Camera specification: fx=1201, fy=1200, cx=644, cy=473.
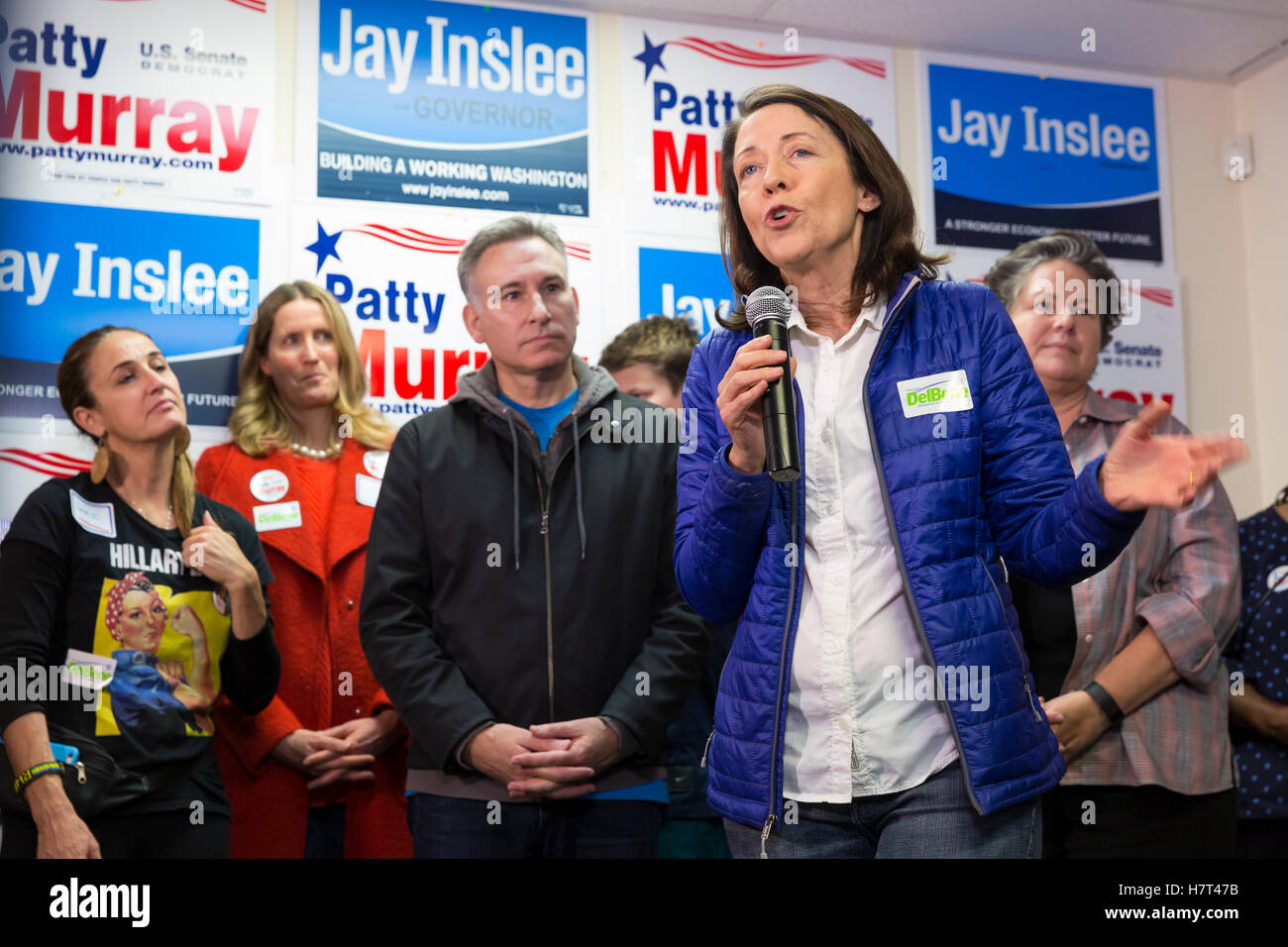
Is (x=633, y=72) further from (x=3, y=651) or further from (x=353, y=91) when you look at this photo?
(x=3, y=651)

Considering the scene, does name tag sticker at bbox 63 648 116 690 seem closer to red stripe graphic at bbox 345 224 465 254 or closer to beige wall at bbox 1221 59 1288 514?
red stripe graphic at bbox 345 224 465 254

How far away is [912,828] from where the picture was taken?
164cm

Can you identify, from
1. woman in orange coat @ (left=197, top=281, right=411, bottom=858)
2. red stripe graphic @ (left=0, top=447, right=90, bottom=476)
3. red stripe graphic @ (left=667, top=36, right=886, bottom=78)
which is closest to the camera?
woman in orange coat @ (left=197, top=281, right=411, bottom=858)

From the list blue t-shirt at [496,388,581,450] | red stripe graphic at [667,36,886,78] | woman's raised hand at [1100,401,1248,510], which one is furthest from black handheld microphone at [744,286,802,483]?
red stripe graphic at [667,36,886,78]

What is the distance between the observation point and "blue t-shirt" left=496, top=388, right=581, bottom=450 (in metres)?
2.92

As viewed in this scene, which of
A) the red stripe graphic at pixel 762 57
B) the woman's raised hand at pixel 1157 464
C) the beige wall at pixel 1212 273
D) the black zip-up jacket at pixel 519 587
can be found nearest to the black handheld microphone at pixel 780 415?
the woman's raised hand at pixel 1157 464

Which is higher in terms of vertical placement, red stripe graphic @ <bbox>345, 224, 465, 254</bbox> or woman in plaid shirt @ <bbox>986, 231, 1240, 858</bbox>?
red stripe graphic @ <bbox>345, 224, 465, 254</bbox>

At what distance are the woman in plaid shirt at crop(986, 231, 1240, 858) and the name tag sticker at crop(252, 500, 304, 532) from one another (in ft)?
5.88

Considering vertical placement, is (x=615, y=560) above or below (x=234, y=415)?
below

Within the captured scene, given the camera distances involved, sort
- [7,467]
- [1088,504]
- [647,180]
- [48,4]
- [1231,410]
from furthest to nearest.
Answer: [1231,410]
[647,180]
[48,4]
[7,467]
[1088,504]

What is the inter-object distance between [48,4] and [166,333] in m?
1.03

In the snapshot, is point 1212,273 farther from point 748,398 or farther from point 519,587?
point 748,398

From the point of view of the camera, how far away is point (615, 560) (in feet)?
9.09

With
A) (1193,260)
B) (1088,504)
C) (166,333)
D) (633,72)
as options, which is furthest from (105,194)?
(1193,260)
